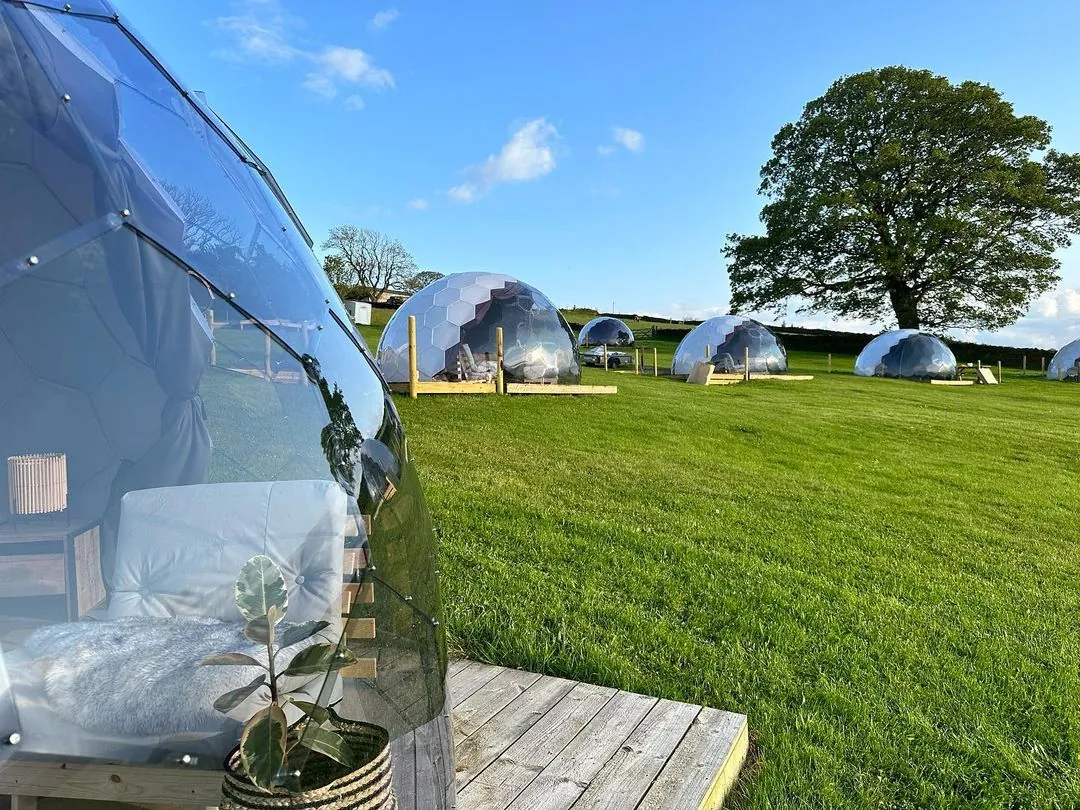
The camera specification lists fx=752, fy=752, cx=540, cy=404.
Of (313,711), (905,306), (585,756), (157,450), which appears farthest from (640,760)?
(905,306)

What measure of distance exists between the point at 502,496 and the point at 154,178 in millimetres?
5781

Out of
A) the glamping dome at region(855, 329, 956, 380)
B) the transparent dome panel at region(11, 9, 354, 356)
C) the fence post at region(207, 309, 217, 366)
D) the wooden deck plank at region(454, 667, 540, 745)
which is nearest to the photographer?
the transparent dome panel at region(11, 9, 354, 356)

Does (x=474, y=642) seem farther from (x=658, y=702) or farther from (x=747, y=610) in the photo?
(x=747, y=610)

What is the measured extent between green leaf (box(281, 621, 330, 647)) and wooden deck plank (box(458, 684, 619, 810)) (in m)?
1.20

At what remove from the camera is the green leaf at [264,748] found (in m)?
1.50

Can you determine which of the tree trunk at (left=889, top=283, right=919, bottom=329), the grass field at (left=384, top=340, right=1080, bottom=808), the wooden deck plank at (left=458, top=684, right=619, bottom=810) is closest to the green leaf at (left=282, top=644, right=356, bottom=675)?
the wooden deck plank at (left=458, top=684, right=619, bottom=810)

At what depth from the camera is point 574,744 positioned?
3105 millimetres

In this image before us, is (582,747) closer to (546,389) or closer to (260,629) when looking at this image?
(260,629)

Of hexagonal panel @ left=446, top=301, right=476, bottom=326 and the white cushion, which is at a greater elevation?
hexagonal panel @ left=446, top=301, right=476, bottom=326

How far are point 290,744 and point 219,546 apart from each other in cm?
61

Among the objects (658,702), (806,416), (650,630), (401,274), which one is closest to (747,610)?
(650,630)

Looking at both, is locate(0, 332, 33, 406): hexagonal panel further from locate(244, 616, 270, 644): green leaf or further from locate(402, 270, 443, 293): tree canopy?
locate(402, 270, 443, 293): tree canopy

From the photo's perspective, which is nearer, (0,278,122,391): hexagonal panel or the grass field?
(0,278,122,391): hexagonal panel

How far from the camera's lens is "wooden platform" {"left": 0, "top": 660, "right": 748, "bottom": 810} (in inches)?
108
